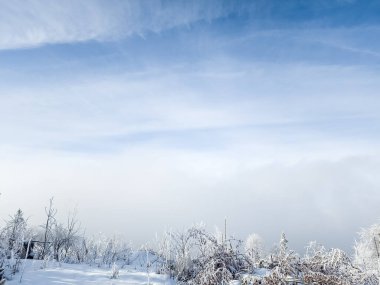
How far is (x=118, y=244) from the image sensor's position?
16234 mm

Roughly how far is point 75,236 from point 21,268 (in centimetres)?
936

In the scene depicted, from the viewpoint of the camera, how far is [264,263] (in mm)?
11008

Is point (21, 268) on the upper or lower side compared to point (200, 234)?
lower

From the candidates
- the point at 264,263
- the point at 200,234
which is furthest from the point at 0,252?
the point at 264,263

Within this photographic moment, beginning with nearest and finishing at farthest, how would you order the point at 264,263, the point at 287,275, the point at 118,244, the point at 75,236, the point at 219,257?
the point at 287,275, the point at 219,257, the point at 264,263, the point at 118,244, the point at 75,236

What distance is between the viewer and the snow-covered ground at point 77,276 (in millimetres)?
9359

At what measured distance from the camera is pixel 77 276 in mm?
9883

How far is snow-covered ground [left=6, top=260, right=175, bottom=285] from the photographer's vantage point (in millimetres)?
9359

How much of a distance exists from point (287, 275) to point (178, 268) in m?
2.94

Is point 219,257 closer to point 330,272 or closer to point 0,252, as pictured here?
point 330,272

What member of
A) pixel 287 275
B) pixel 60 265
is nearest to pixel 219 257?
pixel 287 275

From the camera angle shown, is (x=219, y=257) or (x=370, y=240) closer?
(x=219, y=257)

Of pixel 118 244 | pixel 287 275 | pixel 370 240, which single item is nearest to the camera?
pixel 287 275

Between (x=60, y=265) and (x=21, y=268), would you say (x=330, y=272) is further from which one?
(x=21, y=268)
